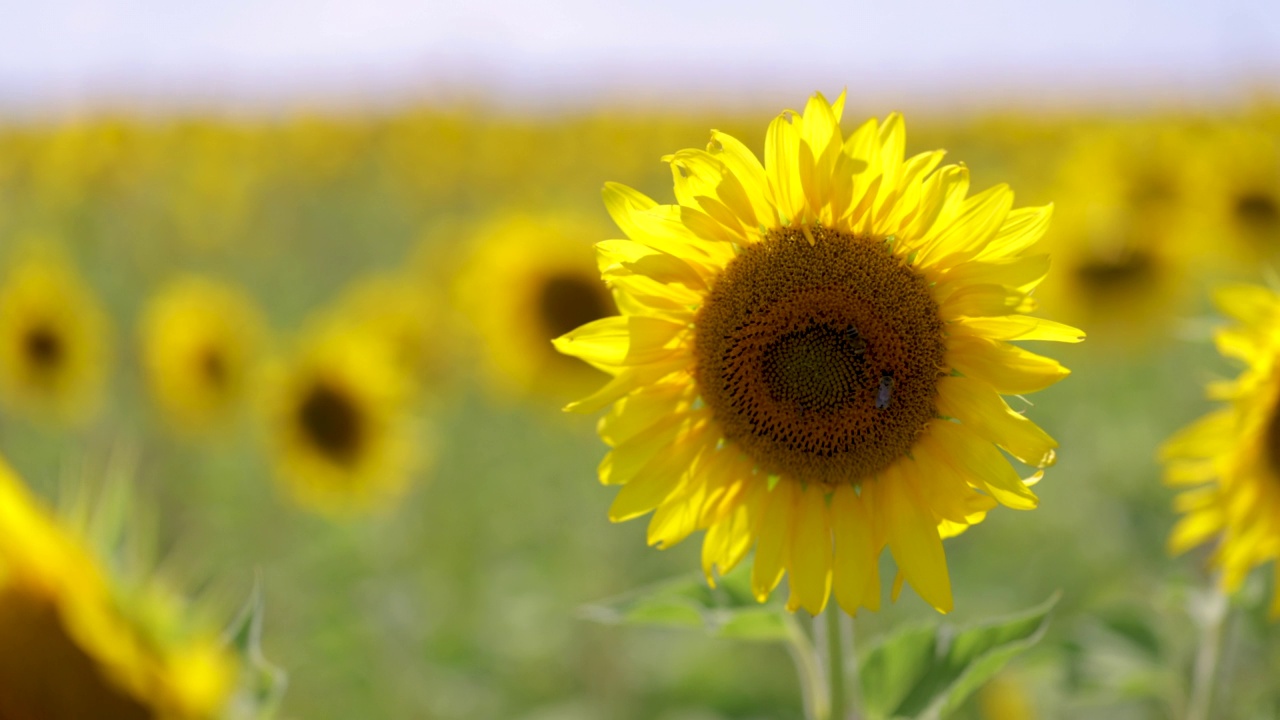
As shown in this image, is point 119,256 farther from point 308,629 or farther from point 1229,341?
point 1229,341

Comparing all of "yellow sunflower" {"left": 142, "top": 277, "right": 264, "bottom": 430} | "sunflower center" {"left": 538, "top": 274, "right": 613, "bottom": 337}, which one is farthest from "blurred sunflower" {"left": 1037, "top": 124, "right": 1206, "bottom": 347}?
"yellow sunflower" {"left": 142, "top": 277, "right": 264, "bottom": 430}

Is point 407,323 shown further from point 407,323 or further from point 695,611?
point 695,611

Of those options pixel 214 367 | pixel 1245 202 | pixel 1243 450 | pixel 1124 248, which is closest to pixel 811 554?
pixel 1243 450

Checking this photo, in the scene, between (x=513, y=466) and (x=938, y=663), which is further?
(x=513, y=466)

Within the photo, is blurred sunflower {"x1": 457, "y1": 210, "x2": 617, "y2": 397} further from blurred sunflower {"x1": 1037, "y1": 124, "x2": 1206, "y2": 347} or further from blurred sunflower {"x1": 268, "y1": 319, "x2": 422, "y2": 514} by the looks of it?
blurred sunflower {"x1": 1037, "y1": 124, "x2": 1206, "y2": 347}

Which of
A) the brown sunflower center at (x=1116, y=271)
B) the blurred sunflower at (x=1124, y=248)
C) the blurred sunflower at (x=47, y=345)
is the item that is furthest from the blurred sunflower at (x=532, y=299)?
the brown sunflower center at (x=1116, y=271)
